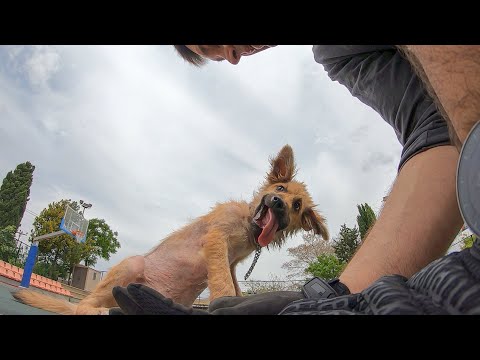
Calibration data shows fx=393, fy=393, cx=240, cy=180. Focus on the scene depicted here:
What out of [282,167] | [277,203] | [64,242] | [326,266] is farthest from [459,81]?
[64,242]

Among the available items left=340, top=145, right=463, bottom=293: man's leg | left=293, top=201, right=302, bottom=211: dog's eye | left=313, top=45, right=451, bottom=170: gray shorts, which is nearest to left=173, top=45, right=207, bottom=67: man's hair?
left=313, top=45, right=451, bottom=170: gray shorts

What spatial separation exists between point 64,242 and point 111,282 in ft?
14.7

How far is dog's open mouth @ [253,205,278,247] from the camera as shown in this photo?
149 cm

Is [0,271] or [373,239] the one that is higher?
[0,271]

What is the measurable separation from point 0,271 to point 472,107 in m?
3.46

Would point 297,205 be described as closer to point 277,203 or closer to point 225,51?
point 277,203

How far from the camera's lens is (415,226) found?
60cm

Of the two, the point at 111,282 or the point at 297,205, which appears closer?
the point at 111,282

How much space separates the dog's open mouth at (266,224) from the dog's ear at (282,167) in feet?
0.51

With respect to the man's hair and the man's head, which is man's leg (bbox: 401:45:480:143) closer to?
the man's head

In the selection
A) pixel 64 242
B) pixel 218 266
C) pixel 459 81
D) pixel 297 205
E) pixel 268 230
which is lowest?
pixel 459 81
